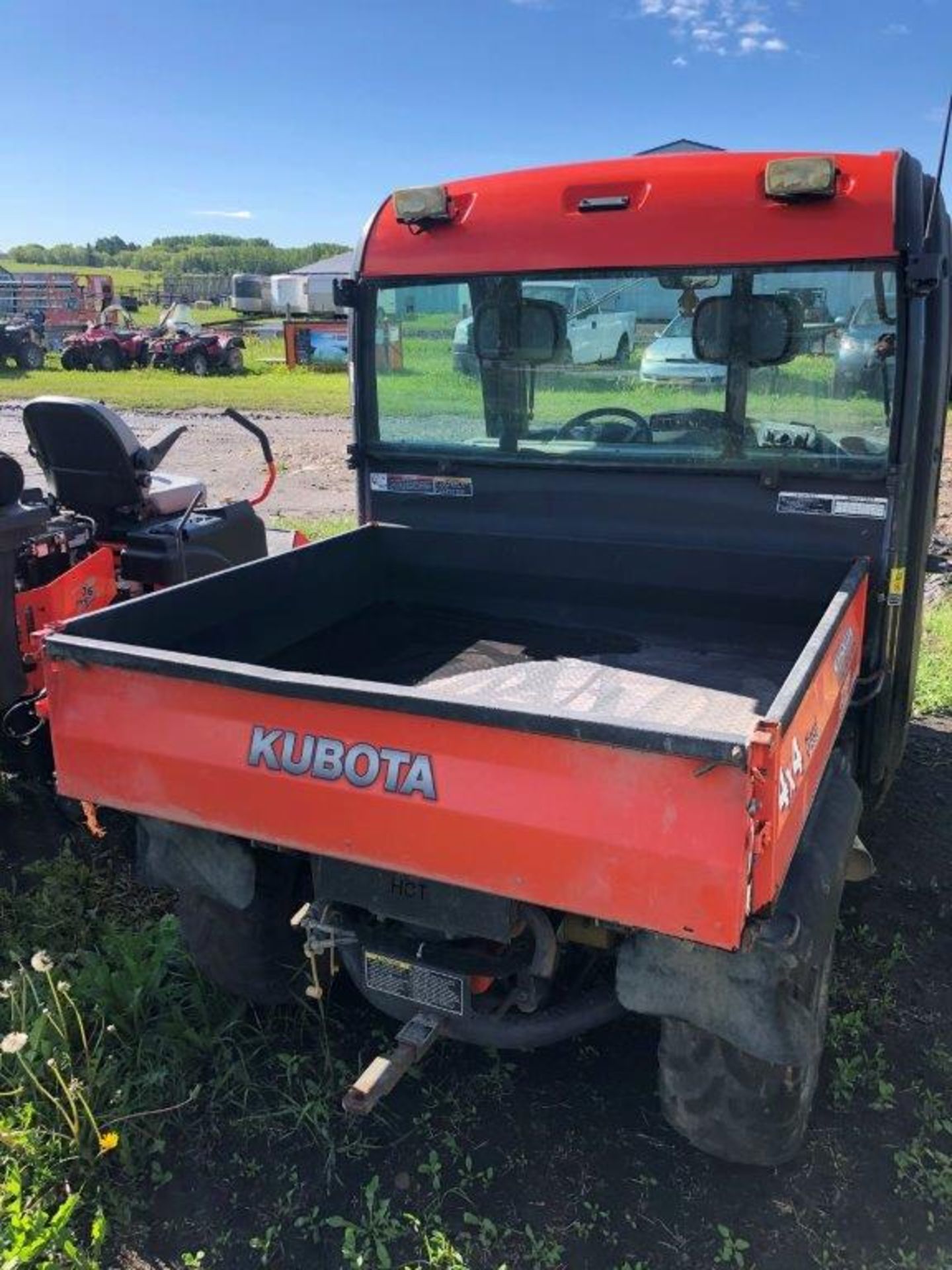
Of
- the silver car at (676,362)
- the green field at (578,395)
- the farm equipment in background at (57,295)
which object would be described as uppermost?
the farm equipment in background at (57,295)

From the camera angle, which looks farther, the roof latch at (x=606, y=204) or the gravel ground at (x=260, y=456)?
the gravel ground at (x=260, y=456)

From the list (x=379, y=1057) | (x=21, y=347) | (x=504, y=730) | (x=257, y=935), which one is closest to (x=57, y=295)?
(x=21, y=347)

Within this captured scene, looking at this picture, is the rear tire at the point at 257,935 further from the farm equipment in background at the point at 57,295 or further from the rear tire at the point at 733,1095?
the farm equipment in background at the point at 57,295

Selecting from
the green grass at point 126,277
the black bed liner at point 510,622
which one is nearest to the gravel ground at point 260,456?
the black bed liner at point 510,622

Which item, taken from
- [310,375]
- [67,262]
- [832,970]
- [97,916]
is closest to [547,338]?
→ [832,970]

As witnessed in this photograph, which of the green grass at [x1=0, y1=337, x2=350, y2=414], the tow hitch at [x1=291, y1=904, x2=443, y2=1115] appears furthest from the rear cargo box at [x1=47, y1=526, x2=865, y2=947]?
the green grass at [x1=0, y1=337, x2=350, y2=414]

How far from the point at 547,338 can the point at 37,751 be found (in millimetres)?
2732

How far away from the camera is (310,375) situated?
2677 centimetres

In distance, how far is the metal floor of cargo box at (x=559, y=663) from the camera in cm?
330

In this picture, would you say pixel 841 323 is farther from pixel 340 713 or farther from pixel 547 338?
pixel 340 713

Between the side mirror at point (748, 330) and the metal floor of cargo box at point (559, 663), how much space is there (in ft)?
3.08

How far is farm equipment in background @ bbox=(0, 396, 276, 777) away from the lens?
14.4 ft

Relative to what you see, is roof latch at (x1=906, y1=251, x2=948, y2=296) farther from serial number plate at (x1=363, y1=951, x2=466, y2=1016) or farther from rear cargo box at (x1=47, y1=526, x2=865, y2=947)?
serial number plate at (x1=363, y1=951, x2=466, y2=1016)

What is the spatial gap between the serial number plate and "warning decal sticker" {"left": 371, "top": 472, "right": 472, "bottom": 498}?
196cm
